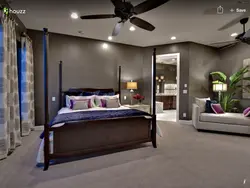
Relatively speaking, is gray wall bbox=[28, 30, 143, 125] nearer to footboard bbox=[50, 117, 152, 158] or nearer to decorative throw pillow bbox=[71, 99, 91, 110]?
decorative throw pillow bbox=[71, 99, 91, 110]

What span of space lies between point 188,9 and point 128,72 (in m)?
3.04

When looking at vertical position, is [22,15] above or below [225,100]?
above

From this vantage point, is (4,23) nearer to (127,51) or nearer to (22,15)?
(22,15)

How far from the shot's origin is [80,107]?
405cm

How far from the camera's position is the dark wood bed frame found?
2428 mm

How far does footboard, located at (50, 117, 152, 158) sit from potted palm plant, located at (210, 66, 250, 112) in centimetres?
357

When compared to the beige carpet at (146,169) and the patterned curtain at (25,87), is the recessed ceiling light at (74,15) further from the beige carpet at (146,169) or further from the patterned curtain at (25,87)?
the beige carpet at (146,169)

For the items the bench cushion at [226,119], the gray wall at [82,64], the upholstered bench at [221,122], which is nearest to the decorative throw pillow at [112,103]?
the gray wall at [82,64]

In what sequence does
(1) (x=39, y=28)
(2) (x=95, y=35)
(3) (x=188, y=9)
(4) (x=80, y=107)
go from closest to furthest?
(3) (x=188, y=9) → (4) (x=80, y=107) → (1) (x=39, y=28) → (2) (x=95, y=35)

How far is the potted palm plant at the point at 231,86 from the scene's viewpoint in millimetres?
5121

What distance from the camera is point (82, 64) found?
5.06 m

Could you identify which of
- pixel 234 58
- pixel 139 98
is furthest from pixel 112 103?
pixel 234 58

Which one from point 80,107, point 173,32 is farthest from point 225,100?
point 80,107

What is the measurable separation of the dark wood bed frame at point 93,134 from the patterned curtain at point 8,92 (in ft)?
2.82
